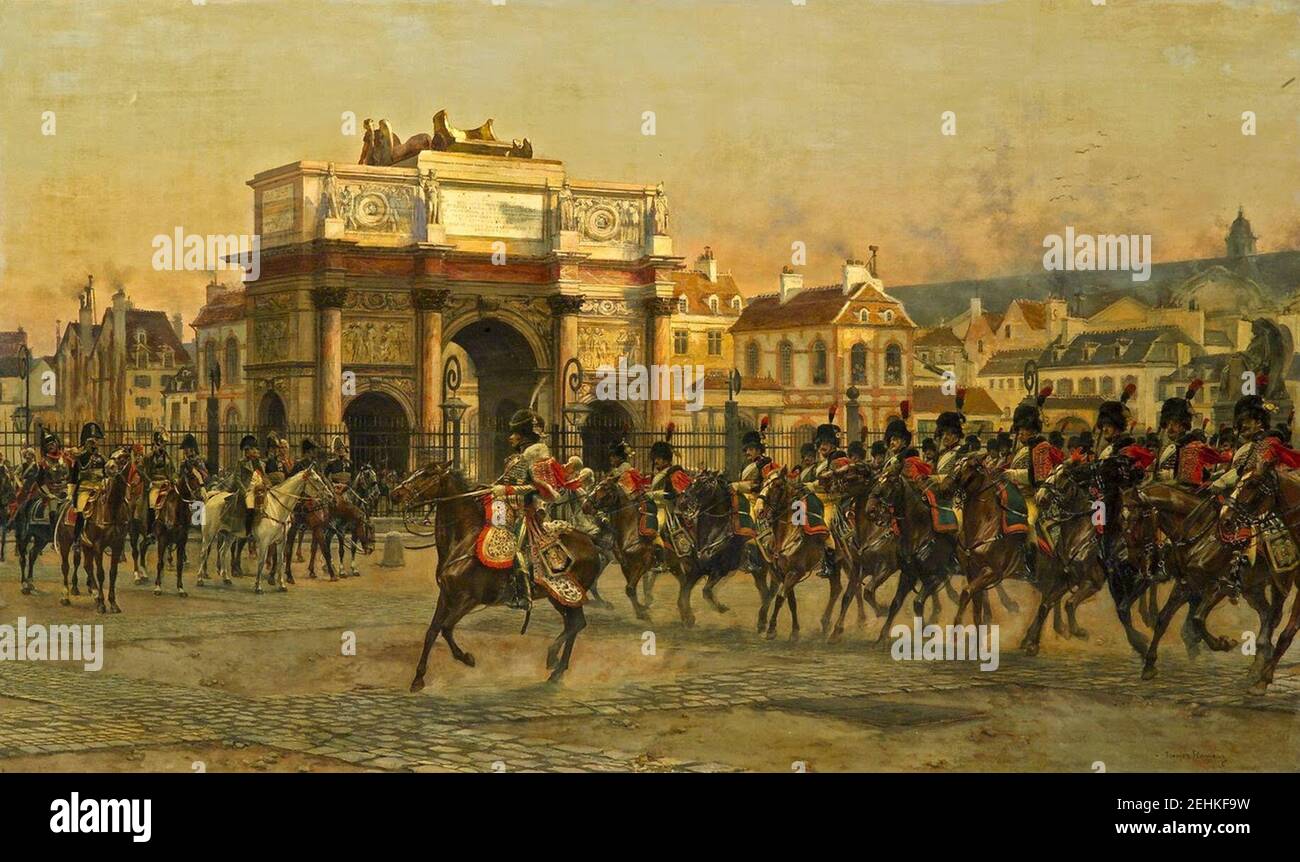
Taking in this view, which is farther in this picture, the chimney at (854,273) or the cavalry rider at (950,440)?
the chimney at (854,273)

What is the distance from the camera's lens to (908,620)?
14836mm

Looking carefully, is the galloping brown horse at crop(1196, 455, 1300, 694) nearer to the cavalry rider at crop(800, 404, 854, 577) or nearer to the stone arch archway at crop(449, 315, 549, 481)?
the cavalry rider at crop(800, 404, 854, 577)

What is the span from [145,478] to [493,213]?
8.33 meters

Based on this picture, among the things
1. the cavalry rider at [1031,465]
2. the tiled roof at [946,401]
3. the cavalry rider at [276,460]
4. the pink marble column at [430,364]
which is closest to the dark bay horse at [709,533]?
the cavalry rider at [1031,465]

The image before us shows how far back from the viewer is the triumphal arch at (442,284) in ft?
68.8

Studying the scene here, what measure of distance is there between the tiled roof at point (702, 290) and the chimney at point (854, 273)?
1.43 m

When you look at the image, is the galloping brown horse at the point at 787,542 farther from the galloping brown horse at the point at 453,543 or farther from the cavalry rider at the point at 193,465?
the cavalry rider at the point at 193,465

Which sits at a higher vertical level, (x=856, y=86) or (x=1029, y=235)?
(x=856, y=86)

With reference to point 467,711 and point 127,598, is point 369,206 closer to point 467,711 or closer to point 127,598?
point 127,598

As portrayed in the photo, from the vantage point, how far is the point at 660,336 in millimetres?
23203
